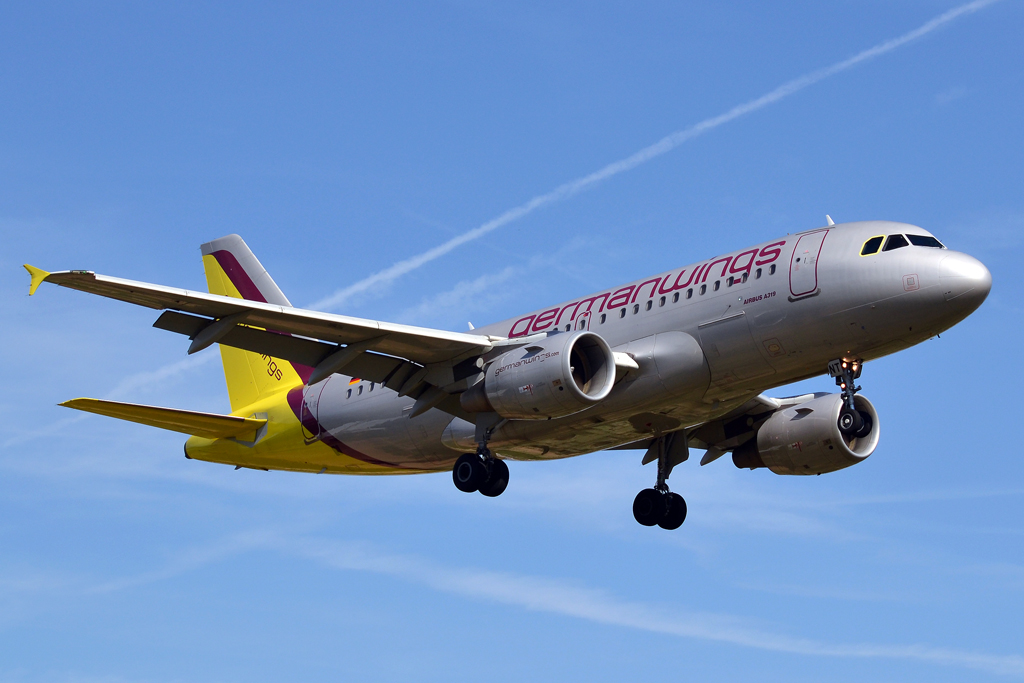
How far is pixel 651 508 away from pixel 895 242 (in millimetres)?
11038

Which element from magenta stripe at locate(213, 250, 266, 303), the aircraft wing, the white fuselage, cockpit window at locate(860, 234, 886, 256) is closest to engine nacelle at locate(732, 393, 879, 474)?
the white fuselage

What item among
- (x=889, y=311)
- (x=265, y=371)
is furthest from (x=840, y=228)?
(x=265, y=371)

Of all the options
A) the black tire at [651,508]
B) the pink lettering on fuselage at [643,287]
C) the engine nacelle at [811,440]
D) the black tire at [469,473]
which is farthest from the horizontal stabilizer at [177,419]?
the engine nacelle at [811,440]

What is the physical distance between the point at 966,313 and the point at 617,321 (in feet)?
24.2

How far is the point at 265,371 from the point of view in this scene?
36594mm

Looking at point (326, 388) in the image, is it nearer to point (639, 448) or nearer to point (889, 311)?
point (639, 448)

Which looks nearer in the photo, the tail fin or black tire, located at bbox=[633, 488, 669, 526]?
black tire, located at bbox=[633, 488, 669, 526]

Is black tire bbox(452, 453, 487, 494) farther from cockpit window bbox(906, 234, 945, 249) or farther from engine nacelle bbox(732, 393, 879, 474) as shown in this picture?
cockpit window bbox(906, 234, 945, 249)

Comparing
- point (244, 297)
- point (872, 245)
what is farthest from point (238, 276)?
point (872, 245)

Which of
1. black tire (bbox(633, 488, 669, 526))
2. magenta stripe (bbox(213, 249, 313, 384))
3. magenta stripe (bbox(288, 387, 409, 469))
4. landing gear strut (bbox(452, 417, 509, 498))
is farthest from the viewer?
magenta stripe (bbox(213, 249, 313, 384))

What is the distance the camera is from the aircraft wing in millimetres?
24328

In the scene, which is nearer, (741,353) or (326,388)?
(741,353)

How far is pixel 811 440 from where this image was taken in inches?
1254

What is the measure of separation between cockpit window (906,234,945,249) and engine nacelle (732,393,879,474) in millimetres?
5944
